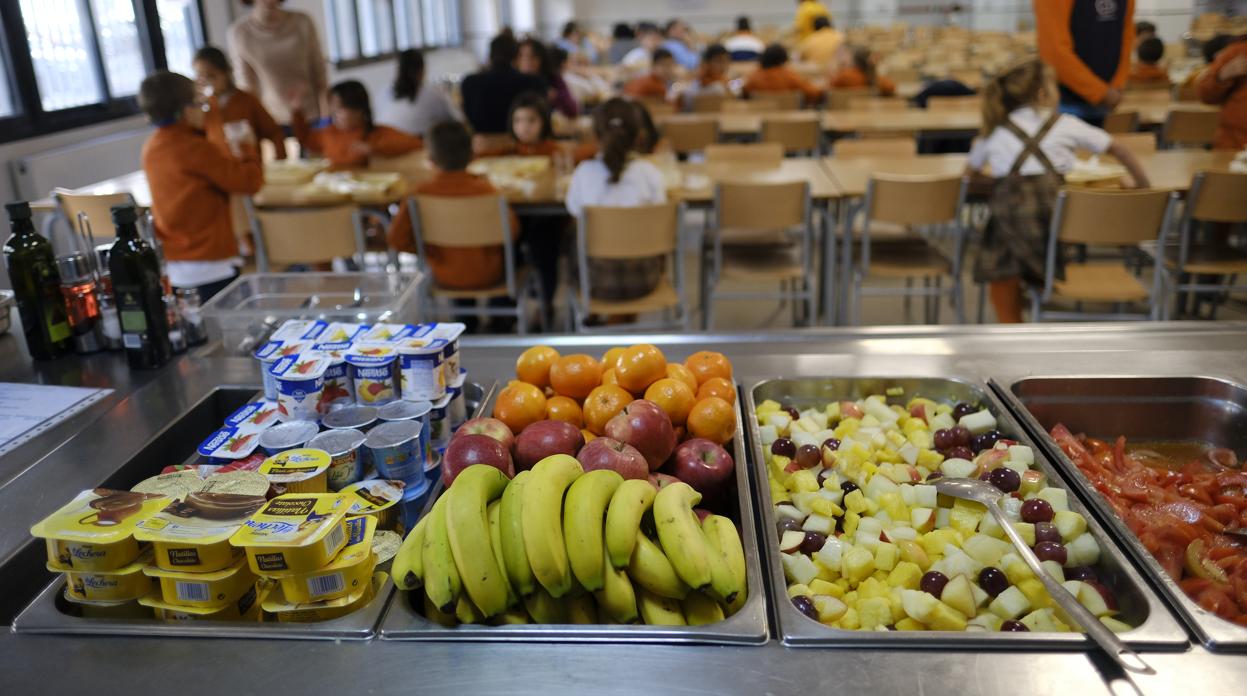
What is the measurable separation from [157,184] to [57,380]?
187 cm

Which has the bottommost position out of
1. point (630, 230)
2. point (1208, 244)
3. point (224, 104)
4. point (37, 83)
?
point (1208, 244)

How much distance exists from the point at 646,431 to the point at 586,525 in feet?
0.86

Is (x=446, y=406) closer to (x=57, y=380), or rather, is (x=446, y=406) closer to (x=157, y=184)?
(x=57, y=380)

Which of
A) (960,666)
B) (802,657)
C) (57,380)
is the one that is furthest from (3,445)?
(960,666)

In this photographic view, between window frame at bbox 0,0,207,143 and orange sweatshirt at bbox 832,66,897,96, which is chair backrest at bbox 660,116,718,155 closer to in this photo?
orange sweatshirt at bbox 832,66,897,96

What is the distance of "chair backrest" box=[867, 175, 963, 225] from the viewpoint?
3467 mm

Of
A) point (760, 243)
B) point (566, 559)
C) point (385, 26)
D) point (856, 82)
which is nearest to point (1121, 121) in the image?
point (856, 82)

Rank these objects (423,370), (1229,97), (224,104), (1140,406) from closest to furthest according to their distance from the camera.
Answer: (423,370), (1140,406), (1229,97), (224,104)

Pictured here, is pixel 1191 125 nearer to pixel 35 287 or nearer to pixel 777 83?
pixel 777 83

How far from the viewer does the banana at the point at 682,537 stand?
3.17 ft

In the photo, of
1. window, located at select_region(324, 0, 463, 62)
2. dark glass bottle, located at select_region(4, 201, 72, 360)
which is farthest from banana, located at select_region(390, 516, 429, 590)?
window, located at select_region(324, 0, 463, 62)

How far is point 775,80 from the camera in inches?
267

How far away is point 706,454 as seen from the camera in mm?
1239

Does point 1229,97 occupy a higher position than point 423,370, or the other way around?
point 1229,97
